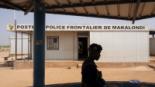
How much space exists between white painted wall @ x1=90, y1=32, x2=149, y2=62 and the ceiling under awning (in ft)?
63.6

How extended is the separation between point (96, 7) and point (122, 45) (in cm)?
2213

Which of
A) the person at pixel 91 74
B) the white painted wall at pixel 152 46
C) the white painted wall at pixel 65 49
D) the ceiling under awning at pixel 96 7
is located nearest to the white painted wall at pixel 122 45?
the white painted wall at pixel 65 49

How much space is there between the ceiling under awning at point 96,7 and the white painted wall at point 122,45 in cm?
1939

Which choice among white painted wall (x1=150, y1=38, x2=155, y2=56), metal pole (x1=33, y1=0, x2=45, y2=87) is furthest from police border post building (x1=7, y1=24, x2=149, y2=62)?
metal pole (x1=33, y1=0, x2=45, y2=87)

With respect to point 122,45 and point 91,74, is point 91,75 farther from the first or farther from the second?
point 122,45

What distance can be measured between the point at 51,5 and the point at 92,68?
24.1 feet

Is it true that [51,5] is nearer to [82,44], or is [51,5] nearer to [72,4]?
[72,4]

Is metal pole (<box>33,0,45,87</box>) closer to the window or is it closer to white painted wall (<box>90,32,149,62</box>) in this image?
A: white painted wall (<box>90,32,149,62</box>)

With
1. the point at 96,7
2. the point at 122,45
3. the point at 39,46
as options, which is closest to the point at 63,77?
the point at 122,45

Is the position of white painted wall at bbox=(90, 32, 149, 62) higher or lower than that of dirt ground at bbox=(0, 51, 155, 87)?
higher

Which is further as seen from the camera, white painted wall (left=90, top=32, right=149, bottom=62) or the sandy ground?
white painted wall (left=90, top=32, right=149, bottom=62)

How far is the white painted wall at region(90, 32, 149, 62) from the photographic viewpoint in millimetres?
34463

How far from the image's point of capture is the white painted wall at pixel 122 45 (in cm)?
3446

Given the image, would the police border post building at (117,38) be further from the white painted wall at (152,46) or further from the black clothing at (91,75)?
the black clothing at (91,75)
